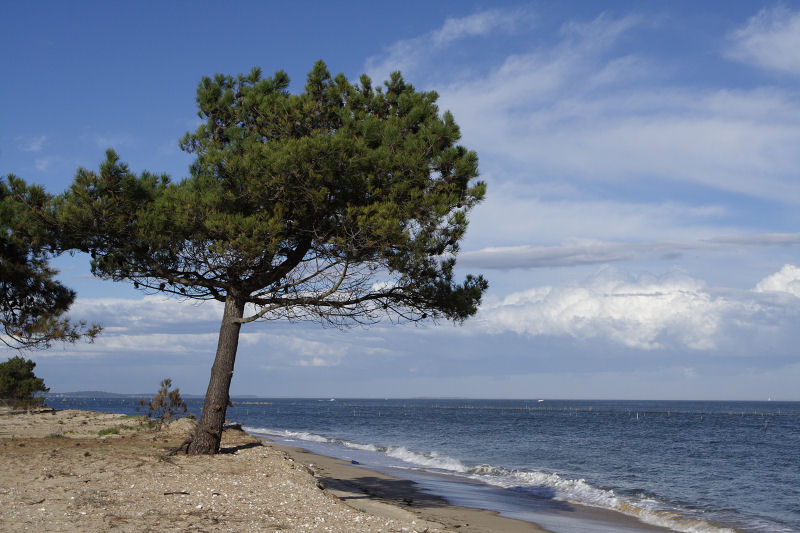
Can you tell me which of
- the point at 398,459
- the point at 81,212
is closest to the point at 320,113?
the point at 81,212

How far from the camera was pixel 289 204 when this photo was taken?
36.4ft

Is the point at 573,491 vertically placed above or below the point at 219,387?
below

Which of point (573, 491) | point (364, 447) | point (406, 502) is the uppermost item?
point (406, 502)

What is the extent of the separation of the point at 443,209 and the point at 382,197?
3.57 feet

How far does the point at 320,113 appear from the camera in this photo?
39.7 ft

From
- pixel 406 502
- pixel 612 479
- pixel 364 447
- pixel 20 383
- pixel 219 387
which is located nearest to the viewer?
pixel 219 387

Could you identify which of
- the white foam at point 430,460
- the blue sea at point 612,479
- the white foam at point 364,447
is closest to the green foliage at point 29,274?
the blue sea at point 612,479

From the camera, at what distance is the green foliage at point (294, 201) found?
10430 mm

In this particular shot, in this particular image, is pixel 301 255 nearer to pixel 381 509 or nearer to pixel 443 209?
pixel 443 209

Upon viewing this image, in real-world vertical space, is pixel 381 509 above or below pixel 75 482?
below

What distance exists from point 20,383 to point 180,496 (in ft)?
87.9

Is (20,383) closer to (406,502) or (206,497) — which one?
(406,502)

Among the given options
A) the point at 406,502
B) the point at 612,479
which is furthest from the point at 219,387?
the point at 612,479

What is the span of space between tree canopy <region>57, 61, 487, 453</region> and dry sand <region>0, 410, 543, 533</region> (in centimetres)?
153
